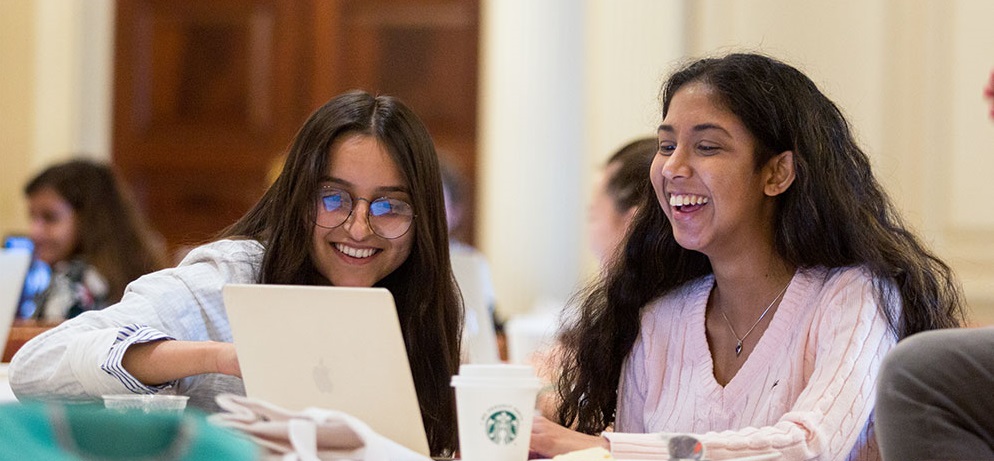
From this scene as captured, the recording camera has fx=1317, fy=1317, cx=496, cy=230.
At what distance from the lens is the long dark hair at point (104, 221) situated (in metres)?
4.68

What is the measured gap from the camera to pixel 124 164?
660 centimetres

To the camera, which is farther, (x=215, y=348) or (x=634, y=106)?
(x=634, y=106)

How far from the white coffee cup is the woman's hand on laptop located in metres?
0.44

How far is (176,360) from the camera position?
6.09 feet

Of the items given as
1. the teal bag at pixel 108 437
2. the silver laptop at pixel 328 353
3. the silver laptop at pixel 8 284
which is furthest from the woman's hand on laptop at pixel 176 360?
the silver laptop at pixel 8 284

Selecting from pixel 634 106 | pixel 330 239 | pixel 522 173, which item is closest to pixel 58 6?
pixel 522 173

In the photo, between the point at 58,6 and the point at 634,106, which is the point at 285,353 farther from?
the point at 58,6

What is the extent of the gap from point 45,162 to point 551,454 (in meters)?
4.98

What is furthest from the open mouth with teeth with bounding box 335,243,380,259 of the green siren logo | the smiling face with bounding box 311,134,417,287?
the green siren logo

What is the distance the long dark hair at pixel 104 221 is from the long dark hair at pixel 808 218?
2663mm

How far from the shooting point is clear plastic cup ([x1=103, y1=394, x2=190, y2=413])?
1660 millimetres

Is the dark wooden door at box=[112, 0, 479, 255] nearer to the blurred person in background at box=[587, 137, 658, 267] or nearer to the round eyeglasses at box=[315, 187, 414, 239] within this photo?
the blurred person in background at box=[587, 137, 658, 267]

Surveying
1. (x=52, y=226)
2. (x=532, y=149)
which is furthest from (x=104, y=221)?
(x=532, y=149)

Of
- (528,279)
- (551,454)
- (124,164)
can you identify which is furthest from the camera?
(124,164)
